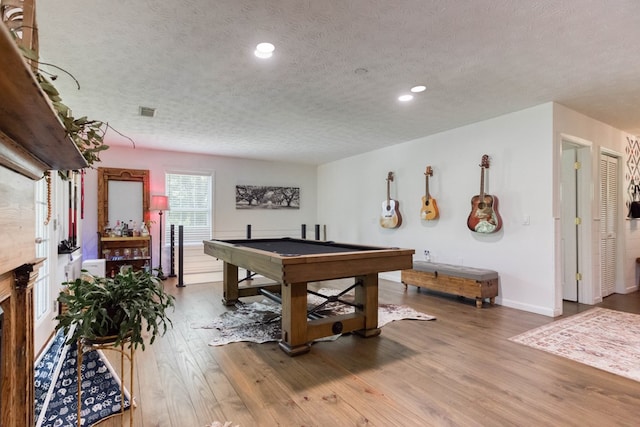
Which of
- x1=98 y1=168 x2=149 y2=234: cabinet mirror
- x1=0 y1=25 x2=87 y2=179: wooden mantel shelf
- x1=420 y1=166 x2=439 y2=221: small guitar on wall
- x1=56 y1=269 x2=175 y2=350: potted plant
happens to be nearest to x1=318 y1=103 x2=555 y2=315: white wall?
x1=420 y1=166 x2=439 y2=221: small guitar on wall

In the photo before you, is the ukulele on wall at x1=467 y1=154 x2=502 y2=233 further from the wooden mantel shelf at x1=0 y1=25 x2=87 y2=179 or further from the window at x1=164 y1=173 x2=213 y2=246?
the window at x1=164 y1=173 x2=213 y2=246

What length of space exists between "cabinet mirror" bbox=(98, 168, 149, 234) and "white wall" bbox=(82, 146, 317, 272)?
0.33ft

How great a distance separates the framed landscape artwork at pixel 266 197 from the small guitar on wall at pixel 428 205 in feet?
11.0

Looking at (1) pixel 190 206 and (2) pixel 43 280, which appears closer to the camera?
(2) pixel 43 280

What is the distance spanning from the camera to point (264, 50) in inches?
102

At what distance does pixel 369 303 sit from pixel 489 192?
→ 2371 millimetres

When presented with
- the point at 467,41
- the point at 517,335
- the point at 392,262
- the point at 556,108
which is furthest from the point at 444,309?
the point at 467,41

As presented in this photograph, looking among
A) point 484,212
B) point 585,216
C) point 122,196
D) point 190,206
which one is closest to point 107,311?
point 484,212

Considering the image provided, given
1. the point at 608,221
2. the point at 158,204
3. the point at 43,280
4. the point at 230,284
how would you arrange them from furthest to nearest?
1. the point at 158,204
2. the point at 608,221
3. the point at 230,284
4. the point at 43,280

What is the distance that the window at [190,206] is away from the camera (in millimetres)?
6594

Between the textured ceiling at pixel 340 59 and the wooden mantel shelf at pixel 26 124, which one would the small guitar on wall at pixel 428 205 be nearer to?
the textured ceiling at pixel 340 59

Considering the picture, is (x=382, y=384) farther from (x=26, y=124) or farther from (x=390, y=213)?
(x=390, y=213)

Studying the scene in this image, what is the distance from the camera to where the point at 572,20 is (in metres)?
2.18

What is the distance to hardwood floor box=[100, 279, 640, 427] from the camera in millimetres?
1888
